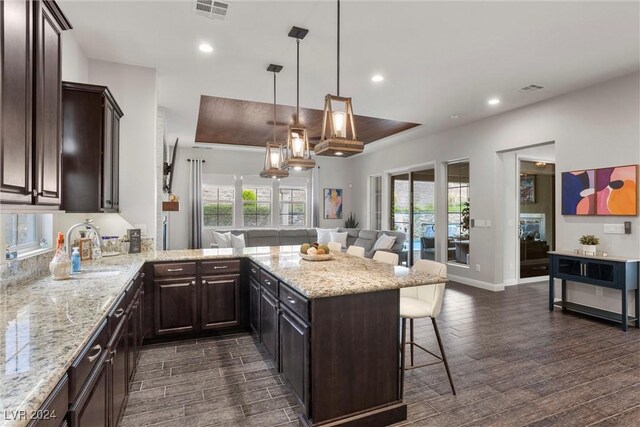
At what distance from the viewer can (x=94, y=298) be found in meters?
1.87

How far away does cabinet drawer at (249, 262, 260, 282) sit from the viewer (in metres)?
3.19

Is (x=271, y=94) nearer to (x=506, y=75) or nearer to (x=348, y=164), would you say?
(x=506, y=75)

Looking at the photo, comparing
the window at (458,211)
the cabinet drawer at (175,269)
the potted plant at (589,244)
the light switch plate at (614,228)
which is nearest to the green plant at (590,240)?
the potted plant at (589,244)

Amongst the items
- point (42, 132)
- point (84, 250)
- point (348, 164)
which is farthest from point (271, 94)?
point (348, 164)

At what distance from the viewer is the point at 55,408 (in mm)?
1038

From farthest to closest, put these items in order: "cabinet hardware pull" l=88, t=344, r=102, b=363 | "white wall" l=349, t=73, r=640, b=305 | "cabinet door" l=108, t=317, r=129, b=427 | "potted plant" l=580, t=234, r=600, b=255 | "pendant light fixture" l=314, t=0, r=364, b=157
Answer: "potted plant" l=580, t=234, r=600, b=255
"white wall" l=349, t=73, r=640, b=305
"pendant light fixture" l=314, t=0, r=364, b=157
"cabinet door" l=108, t=317, r=129, b=427
"cabinet hardware pull" l=88, t=344, r=102, b=363

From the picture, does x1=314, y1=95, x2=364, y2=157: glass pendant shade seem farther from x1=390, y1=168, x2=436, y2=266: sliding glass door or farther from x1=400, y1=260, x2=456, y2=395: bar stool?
x1=390, y1=168, x2=436, y2=266: sliding glass door

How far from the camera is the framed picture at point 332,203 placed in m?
9.72

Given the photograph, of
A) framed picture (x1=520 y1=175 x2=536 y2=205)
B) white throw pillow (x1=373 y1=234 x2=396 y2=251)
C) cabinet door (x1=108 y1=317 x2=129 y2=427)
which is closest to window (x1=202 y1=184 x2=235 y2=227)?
white throw pillow (x1=373 y1=234 x2=396 y2=251)

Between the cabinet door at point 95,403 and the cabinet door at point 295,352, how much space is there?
3.32 ft

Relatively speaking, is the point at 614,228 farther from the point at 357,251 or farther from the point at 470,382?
the point at 357,251

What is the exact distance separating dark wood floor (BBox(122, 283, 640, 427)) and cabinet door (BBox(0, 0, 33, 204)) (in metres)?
1.64

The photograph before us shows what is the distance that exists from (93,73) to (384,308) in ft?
12.6

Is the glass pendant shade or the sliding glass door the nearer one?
the glass pendant shade
